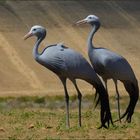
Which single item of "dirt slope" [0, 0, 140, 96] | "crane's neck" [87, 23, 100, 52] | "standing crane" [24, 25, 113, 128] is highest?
"crane's neck" [87, 23, 100, 52]

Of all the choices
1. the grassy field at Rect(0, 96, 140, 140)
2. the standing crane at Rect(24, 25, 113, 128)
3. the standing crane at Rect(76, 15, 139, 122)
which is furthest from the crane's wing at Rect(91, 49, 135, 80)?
the grassy field at Rect(0, 96, 140, 140)

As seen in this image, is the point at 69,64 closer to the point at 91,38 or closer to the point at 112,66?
the point at 112,66

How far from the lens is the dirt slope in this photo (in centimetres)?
3303

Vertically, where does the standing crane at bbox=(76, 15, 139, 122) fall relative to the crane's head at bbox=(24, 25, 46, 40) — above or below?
below

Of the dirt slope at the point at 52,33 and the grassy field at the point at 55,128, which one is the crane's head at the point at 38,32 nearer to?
the grassy field at the point at 55,128

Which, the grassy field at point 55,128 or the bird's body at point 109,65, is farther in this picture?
the bird's body at point 109,65

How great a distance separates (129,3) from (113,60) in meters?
35.4

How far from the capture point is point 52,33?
41906 millimetres

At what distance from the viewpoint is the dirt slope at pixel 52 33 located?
108 ft

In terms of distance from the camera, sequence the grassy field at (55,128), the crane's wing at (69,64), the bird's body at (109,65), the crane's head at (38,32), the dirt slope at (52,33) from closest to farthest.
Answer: the grassy field at (55,128)
the crane's wing at (69,64)
the bird's body at (109,65)
the crane's head at (38,32)
the dirt slope at (52,33)

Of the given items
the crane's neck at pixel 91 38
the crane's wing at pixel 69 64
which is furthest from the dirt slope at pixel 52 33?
the crane's wing at pixel 69 64

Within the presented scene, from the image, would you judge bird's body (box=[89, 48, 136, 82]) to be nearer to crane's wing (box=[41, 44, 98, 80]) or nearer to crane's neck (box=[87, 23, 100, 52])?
crane's neck (box=[87, 23, 100, 52])

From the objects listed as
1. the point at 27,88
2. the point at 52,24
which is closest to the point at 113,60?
the point at 27,88

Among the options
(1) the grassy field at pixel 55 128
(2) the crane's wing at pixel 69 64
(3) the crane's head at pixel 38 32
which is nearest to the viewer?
(1) the grassy field at pixel 55 128
